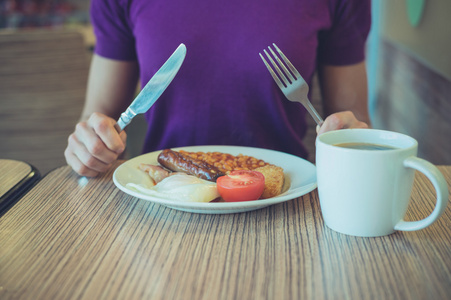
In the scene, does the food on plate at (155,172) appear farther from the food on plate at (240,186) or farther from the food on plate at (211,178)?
the food on plate at (240,186)

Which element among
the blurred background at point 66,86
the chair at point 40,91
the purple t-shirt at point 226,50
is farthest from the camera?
the chair at point 40,91

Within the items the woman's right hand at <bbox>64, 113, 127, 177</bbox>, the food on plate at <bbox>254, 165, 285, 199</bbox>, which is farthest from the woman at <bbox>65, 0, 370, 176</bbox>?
the food on plate at <bbox>254, 165, 285, 199</bbox>

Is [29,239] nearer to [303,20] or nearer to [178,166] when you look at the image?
[178,166]

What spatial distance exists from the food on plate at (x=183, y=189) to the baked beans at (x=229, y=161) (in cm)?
8

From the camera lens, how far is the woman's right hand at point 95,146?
33.4 inches

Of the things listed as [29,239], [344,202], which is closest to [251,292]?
[344,202]

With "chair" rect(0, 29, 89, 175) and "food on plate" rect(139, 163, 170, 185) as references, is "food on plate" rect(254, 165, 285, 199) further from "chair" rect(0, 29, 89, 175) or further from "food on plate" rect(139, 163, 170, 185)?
"chair" rect(0, 29, 89, 175)

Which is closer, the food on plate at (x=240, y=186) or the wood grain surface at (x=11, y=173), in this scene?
the food on plate at (x=240, y=186)

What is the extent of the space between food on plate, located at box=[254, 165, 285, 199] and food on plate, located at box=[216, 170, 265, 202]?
2 centimetres

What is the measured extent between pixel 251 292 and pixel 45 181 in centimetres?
52

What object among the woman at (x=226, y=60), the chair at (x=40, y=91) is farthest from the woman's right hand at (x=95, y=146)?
the chair at (x=40, y=91)

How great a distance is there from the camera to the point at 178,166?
829 millimetres

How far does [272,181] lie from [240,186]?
9cm

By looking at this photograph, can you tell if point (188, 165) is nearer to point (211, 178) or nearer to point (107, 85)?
point (211, 178)
